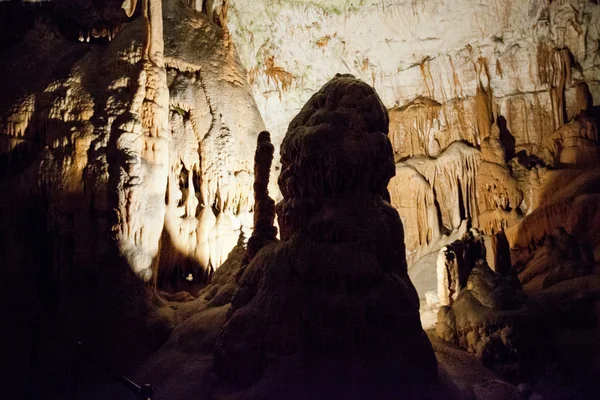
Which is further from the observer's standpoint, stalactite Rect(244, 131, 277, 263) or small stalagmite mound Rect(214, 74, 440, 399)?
Result: stalactite Rect(244, 131, 277, 263)

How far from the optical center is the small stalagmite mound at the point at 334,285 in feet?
17.6

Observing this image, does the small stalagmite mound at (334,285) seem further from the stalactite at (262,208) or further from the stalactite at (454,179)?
the stalactite at (454,179)

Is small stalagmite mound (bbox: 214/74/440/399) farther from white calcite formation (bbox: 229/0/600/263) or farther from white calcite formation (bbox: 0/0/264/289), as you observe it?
white calcite formation (bbox: 229/0/600/263)

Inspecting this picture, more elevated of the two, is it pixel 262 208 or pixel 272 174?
pixel 272 174

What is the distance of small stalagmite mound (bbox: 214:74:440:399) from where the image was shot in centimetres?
538

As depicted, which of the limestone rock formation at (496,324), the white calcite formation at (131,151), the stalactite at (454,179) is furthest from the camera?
the stalactite at (454,179)

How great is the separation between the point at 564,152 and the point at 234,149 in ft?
26.3

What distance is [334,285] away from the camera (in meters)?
→ 5.72

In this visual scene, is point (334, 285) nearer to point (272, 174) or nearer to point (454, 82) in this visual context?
point (272, 174)

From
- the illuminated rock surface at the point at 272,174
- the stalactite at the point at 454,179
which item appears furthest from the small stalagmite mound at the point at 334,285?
the stalactite at the point at 454,179

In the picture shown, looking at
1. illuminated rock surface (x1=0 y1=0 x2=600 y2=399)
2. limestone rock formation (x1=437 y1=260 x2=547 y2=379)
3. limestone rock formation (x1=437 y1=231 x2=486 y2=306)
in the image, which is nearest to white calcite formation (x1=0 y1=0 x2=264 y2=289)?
illuminated rock surface (x1=0 y1=0 x2=600 y2=399)

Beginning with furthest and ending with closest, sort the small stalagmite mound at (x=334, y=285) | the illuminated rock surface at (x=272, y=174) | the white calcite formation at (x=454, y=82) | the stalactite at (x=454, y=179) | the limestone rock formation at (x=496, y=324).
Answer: the stalactite at (x=454, y=179) → the white calcite formation at (x=454, y=82) → the limestone rock formation at (x=496, y=324) → the illuminated rock surface at (x=272, y=174) → the small stalagmite mound at (x=334, y=285)

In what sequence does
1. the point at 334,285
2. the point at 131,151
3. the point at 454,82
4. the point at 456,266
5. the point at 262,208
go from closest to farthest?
the point at 334,285
the point at 262,208
the point at 131,151
the point at 456,266
the point at 454,82

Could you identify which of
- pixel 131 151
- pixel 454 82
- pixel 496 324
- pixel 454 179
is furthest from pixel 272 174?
pixel 454 82
